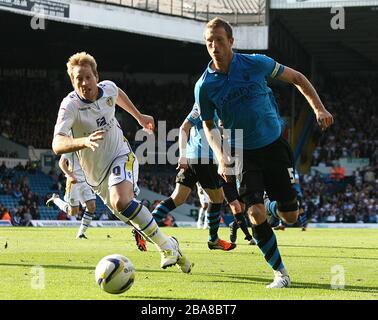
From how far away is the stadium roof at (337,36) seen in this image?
40.4 m

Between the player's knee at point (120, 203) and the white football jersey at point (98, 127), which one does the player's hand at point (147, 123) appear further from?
the player's knee at point (120, 203)

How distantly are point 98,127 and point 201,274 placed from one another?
215 cm

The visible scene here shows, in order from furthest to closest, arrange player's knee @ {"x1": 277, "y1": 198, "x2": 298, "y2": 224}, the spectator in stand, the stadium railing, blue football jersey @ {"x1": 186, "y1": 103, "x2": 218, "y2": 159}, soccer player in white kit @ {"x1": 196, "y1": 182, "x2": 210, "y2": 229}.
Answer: the spectator in stand
the stadium railing
soccer player in white kit @ {"x1": 196, "y1": 182, "x2": 210, "y2": 229}
blue football jersey @ {"x1": 186, "y1": 103, "x2": 218, "y2": 159}
player's knee @ {"x1": 277, "y1": 198, "x2": 298, "y2": 224}

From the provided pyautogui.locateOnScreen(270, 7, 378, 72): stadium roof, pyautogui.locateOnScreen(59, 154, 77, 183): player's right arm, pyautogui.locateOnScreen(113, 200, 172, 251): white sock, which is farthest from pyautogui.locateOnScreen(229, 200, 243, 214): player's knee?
pyautogui.locateOnScreen(270, 7, 378, 72): stadium roof

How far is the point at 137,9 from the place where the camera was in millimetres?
35219

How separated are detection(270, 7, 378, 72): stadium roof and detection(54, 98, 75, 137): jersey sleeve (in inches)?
Result: 1228

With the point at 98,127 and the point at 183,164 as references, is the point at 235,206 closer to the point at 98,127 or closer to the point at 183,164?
the point at 183,164

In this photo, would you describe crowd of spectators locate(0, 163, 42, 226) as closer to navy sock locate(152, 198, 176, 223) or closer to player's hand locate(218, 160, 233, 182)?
navy sock locate(152, 198, 176, 223)

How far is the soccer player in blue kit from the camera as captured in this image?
27.3 feet

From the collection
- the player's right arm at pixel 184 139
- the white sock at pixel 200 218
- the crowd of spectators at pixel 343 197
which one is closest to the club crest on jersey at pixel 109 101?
the player's right arm at pixel 184 139

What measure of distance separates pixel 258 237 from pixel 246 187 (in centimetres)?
55

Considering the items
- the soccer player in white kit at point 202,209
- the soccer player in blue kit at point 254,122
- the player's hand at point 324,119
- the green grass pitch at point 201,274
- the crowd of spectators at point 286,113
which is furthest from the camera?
the crowd of spectators at point 286,113

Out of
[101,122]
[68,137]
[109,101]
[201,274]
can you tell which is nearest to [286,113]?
[201,274]

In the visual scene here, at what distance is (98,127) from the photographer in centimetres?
928
